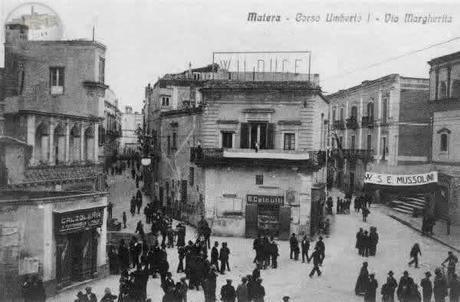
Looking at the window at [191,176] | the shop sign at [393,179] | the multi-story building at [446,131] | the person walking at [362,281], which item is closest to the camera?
the person walking at [362,281]

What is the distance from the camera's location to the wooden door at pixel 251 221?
2667 centimetres

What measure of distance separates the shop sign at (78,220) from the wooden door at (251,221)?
33.1 ft

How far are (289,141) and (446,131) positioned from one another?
405 inches

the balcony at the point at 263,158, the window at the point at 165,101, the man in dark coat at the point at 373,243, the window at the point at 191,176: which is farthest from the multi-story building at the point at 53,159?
the window at the point at 165,101

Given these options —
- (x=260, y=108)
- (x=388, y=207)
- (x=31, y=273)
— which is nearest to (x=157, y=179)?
(x=260, y=108)

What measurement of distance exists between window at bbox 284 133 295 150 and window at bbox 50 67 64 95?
41.5 feet

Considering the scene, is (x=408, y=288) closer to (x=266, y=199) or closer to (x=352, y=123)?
(x=266, y=199)

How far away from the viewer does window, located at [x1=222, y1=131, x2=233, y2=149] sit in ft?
90.0

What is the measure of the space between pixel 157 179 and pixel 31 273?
77.0ft

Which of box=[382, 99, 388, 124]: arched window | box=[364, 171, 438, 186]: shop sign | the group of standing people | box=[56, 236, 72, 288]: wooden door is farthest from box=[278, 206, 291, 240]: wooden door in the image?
box=[382, 99, 388, 124]: arched window

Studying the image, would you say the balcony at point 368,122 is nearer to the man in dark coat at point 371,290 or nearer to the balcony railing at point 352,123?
the balcony railing at point 352,123

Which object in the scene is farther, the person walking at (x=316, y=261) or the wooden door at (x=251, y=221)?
the wooden door at (x=251, y=221)

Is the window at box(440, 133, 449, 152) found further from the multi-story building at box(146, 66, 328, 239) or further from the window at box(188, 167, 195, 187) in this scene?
the window at box(188, 167, 195, 187)

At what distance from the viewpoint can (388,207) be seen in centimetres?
3675
